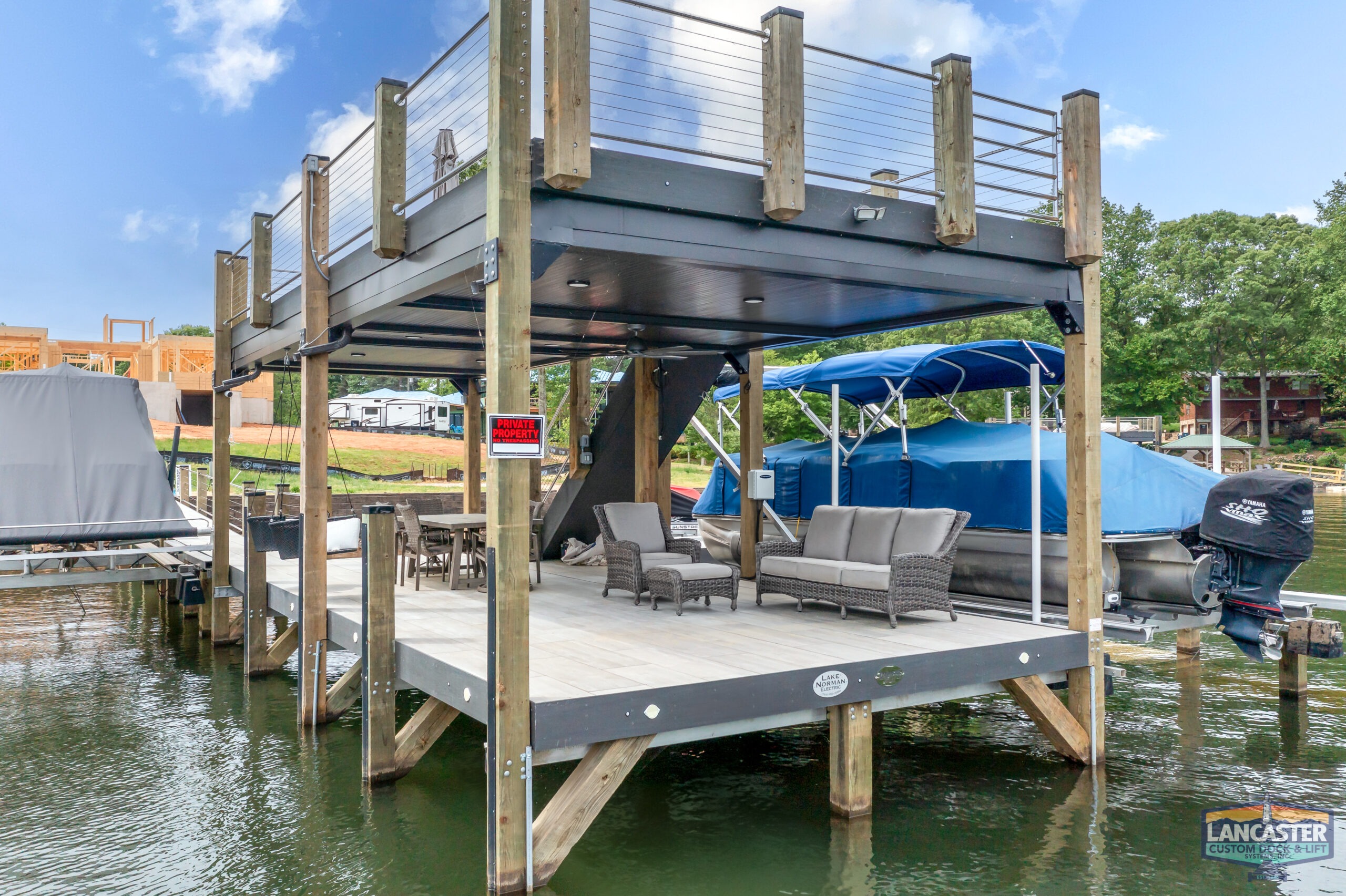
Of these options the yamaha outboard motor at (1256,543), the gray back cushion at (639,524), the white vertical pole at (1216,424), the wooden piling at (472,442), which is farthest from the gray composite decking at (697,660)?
the wooden piling at (472,442)

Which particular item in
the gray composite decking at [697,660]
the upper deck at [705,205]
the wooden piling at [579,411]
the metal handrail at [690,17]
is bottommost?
the gray composite decking at [697,660]

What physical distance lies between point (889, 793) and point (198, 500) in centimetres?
1563

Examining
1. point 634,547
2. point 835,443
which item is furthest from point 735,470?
point 634,547

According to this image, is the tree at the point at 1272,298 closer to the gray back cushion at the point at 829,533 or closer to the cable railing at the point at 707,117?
the gray back cushion at the point at 829,533

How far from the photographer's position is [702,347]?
407 inches

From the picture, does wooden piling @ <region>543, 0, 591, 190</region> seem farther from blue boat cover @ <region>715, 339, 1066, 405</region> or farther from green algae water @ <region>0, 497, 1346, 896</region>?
blue boat cover @ <region>715, 339, 1066, 405</region>

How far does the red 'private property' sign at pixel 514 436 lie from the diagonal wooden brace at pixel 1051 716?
3799 millimetres

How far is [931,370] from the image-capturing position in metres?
9.71

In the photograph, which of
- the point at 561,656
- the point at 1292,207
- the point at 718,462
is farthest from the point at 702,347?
the point at 1292,207

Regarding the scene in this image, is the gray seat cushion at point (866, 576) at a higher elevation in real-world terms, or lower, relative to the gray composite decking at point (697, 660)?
higher

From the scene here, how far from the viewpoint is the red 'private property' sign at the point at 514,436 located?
4.38 m

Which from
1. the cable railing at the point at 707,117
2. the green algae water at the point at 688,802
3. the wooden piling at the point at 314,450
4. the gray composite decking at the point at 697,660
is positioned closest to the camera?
the gray composite decking at the point at 697,660

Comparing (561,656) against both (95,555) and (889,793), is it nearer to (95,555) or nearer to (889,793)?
→ (889,793)

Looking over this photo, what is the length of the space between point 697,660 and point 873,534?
9.24 feet
